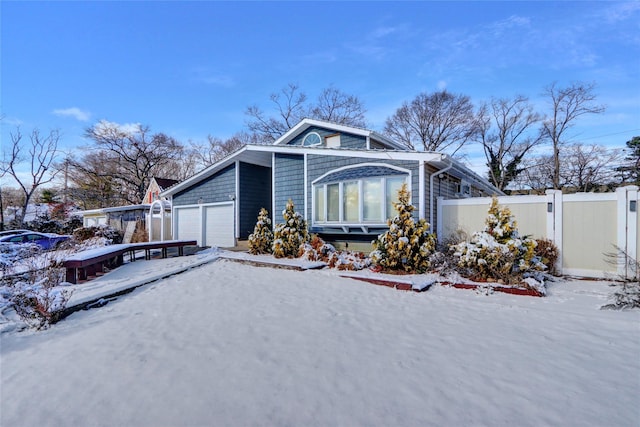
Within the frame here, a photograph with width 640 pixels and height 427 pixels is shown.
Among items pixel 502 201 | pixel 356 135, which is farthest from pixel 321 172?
pixel 502 201

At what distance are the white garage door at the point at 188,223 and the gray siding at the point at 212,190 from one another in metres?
0.36

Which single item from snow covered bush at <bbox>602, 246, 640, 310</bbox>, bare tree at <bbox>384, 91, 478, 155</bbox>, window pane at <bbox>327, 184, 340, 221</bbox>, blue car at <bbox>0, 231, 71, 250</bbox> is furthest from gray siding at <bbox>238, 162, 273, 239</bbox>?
bare tree at <bbox>384, 91, 478, 155</bbox>

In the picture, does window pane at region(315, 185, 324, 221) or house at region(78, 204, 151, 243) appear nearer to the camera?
window pane at region(315, 185, 324, 221)

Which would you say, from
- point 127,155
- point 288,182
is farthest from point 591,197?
point 127,155

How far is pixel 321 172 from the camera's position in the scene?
10.1 meters

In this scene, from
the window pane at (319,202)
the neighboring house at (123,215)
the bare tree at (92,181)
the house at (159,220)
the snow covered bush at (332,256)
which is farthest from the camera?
the bare tree at (92,181)

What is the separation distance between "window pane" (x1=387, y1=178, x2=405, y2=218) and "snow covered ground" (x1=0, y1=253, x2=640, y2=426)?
3.66 metres

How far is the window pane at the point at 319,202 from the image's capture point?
390 inches

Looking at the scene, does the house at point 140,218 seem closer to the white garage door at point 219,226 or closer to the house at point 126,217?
the house at point 126,217

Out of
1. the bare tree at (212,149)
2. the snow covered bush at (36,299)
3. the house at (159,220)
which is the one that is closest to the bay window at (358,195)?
the snow covered bush at (36,299)

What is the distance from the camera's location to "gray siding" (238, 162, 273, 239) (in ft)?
41.1

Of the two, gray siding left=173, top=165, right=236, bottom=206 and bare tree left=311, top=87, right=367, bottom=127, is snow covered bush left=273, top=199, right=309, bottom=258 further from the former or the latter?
bare tree left=311, top=87, right=367, bottom=127

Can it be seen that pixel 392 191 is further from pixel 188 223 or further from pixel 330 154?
pixel 188 223

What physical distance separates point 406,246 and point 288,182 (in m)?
5.72
